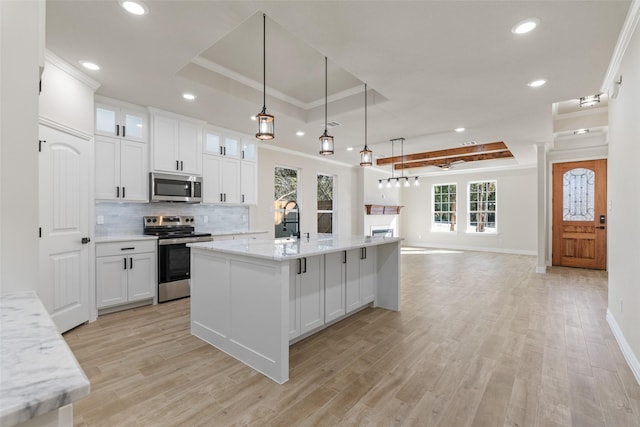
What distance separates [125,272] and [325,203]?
5125 millimetres

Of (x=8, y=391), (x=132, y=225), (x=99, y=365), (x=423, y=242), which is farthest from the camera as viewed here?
(x=423, y=242)

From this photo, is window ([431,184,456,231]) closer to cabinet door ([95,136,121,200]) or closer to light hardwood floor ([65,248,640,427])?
light hardwood floor ([65,248,640,427])

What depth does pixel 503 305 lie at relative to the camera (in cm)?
400

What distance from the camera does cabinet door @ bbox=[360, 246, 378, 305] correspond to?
3634mm

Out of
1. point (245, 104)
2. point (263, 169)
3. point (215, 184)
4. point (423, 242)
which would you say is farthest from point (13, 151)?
point (423, 242)

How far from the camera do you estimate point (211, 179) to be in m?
4.85

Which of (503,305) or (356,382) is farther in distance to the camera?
(503,305)

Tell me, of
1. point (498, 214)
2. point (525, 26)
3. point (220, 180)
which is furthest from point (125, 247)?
point (498, 214)

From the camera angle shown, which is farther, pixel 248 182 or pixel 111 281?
pixel 248 182

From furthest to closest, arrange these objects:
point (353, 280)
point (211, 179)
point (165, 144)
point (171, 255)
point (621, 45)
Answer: point (211, 179) → point (165, 144) → point (171, 255) → point (353, 280) → point (621, 45)

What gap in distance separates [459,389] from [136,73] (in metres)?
3.93

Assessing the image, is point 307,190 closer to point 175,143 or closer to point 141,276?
point 175,143

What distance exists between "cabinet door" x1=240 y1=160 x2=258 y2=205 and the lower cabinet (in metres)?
1.75

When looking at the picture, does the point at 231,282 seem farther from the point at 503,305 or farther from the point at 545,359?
the point at 503,305
